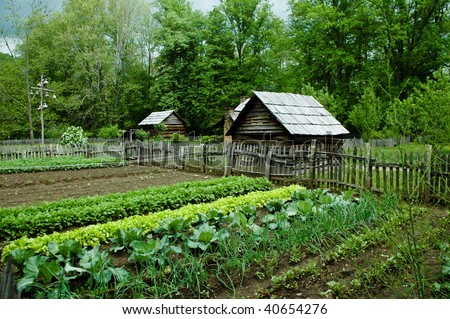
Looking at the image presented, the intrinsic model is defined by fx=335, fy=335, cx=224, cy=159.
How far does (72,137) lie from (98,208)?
17.2m

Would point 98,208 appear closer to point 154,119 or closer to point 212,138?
point 212,138

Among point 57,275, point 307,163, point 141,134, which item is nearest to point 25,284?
point 57,275

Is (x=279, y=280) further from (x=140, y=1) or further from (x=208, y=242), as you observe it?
(x=140, y=1)

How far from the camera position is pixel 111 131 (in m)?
25.6

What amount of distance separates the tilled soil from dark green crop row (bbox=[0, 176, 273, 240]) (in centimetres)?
204

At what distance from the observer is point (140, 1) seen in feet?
41.6

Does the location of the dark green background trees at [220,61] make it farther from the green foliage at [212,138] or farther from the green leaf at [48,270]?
the green foliage at [212,138]

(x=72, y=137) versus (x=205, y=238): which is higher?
(x=72, y=137)

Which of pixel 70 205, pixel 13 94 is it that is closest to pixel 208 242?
pixel 70 205

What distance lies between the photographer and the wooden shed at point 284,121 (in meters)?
14.5

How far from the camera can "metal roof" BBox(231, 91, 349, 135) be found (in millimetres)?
14234

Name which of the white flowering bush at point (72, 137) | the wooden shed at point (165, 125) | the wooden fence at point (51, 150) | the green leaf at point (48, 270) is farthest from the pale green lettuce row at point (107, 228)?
the wooden shed at point (165, 125)
